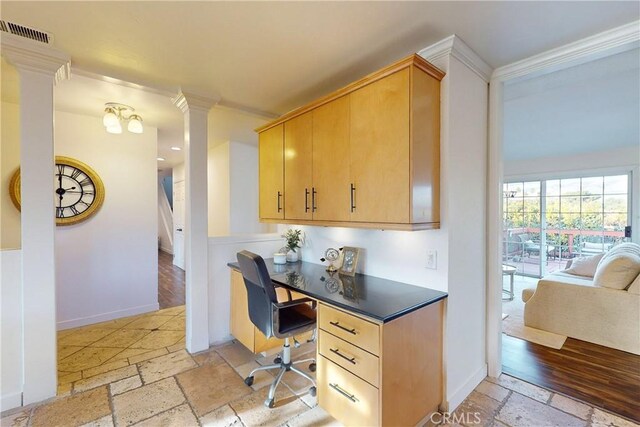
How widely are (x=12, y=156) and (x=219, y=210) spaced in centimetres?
250

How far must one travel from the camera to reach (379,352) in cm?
150

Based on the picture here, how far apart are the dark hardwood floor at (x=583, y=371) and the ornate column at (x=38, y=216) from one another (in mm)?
3608

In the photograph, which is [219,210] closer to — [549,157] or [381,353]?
[381,353]

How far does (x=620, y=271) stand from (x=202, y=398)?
403 cm

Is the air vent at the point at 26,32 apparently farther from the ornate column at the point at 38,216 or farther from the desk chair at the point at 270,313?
the desk chair at the point at 270,313

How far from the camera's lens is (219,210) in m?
4.91

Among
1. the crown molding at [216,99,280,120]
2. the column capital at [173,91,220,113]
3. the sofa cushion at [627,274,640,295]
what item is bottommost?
the sofa cushion at [627,274,640,295]

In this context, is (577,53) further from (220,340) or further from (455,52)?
(220,340)

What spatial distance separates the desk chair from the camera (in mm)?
1915

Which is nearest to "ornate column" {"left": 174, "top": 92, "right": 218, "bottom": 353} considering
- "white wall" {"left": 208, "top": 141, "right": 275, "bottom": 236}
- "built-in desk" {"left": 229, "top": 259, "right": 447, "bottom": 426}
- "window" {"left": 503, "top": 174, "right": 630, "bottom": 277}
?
"built-in desk" {"left": 229, "top": 259, "right": 447, "bottom": 426}

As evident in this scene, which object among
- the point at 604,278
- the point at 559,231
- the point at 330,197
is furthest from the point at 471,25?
the point at 559,231

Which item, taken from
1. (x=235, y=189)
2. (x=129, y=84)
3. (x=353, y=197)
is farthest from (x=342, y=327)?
(x=235, y=189)

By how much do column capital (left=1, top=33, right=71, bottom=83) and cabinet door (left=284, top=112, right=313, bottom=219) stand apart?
167 cm

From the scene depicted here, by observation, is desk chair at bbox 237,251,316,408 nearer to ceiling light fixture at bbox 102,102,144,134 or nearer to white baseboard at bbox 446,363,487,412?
white baseboard at bbox 446,363,487,412
